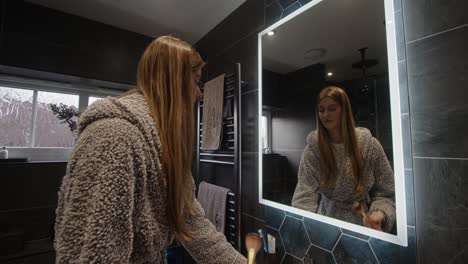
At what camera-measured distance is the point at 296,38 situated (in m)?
1.05

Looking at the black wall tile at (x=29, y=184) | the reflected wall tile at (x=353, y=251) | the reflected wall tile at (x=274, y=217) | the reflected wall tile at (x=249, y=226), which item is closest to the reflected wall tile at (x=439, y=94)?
the reflected wall tile at (x=353, y=251)

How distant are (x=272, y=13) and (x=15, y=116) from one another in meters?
2.01

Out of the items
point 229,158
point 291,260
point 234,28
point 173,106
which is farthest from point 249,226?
point 234,28

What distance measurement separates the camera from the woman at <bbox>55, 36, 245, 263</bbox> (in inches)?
14.5

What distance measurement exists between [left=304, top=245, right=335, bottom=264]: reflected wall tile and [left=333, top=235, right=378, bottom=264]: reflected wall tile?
0.03 metres

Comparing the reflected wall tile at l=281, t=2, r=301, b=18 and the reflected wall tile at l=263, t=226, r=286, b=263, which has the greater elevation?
the reflected wall tile at l=281, t=2, r=301, b=18

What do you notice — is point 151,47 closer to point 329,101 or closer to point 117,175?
point 117,175

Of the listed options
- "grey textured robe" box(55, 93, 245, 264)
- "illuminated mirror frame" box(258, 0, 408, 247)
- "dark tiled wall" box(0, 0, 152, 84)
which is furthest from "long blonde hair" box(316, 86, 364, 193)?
"dark tiled wall" box(0, 0, 152, 84)

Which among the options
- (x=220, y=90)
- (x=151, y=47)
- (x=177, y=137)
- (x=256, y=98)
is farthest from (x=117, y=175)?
(x=220, y=90)

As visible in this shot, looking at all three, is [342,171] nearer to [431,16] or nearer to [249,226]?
[431,16]

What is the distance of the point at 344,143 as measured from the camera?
85 cm

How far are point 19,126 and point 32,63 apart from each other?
546 millimetres

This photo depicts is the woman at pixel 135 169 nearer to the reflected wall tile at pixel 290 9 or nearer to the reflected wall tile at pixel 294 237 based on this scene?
the reflected wall tile at pixel 294 237

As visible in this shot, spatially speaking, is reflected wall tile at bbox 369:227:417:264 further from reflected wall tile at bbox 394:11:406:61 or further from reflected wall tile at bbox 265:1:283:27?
reflected wall tile at bbox 265:1:283:27
